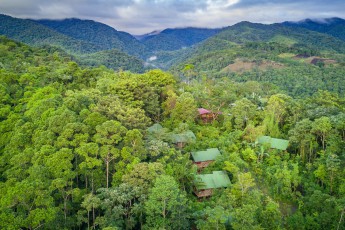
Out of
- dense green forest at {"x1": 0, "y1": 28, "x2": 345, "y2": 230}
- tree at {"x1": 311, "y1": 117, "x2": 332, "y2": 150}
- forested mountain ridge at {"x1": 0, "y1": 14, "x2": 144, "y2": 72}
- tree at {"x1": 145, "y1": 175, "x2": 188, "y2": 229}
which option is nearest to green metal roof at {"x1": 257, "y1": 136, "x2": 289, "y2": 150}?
dense green forest at {"x1": 0, "y1": 28, "x2": 345, "y2": 230}

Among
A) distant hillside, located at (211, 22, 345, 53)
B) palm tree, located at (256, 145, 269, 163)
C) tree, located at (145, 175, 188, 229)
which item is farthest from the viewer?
distant hillside, located at (211, 22, 345, 53)

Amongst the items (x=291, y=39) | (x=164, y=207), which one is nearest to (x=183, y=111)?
(x=164, y=207)

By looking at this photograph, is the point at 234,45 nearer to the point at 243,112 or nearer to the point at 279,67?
the point at 279,67

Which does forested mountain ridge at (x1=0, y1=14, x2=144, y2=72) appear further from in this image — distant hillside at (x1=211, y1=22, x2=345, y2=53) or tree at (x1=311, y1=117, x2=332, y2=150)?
tree at (x1=311, y1=117, x2=332, y2=150)

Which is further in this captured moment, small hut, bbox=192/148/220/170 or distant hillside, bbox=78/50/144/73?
distant hillside, bbox=78/50/144/73

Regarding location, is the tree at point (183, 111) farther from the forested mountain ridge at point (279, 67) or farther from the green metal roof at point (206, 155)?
the forested mountain ridge at point (279, 67)

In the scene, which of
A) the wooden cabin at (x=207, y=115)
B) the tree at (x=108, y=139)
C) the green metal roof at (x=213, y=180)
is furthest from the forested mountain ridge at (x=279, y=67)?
the tree at (x=108, y=139)
